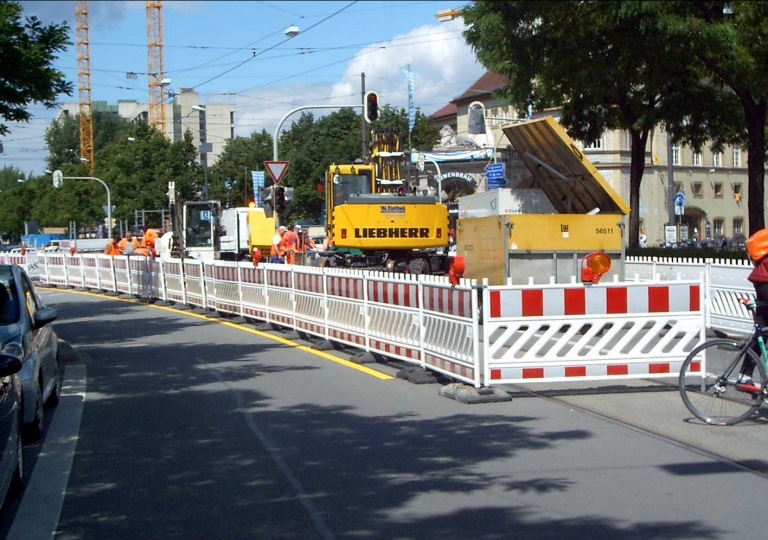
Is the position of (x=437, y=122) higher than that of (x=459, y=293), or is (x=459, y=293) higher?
(x=437, y=122)

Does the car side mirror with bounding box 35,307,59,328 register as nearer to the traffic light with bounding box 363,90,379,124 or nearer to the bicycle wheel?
the bicycle wheel

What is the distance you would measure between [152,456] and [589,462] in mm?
3396

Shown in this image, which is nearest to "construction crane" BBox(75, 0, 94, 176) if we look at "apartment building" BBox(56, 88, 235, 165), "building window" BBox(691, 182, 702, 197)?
"apartment building" BBox(56, 88, 235, 165)

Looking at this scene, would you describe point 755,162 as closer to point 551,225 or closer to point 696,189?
point 551,225

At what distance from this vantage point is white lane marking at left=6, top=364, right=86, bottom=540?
5.85 meters

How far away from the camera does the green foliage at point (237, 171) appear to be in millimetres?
85250

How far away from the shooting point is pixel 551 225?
1683 centimetres

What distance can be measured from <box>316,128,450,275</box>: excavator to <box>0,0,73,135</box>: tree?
771 centimetres

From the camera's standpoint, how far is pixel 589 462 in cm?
716

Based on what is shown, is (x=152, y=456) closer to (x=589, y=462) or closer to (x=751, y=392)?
(x=589, y=462)

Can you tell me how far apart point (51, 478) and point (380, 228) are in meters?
16.9

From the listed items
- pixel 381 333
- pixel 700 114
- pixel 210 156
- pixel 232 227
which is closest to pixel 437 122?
pixel 210 156

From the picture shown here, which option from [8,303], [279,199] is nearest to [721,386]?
[8,303]

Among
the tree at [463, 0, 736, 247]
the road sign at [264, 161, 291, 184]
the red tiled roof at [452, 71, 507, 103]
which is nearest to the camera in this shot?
the tree at [463, 0, 736, 247]
